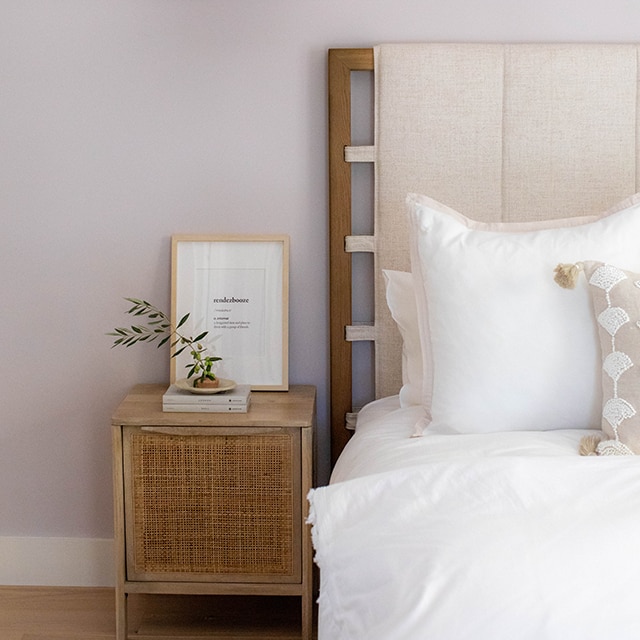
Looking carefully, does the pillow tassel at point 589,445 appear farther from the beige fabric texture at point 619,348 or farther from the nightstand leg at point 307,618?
the nightstand leg at point 307,618

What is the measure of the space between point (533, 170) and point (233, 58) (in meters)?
0.85

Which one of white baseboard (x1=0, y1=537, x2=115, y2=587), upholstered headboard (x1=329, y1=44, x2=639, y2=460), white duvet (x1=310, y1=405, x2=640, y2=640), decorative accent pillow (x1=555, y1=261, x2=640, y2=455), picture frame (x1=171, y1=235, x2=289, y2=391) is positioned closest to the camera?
white duvet (x1=310, y1=405, x2=640, y2=640)

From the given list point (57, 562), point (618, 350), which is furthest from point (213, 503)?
point (618, 350)

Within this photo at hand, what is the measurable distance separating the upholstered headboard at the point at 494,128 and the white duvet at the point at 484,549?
2.83 feet

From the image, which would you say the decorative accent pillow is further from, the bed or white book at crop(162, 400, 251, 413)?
white book at crop(162, 400, 251, 413)

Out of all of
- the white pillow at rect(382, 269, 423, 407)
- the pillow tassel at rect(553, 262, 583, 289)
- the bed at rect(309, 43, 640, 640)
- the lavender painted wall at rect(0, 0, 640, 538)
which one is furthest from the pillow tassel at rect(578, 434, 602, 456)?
the lavender painted wall at rect(0, 0, 640, 538)

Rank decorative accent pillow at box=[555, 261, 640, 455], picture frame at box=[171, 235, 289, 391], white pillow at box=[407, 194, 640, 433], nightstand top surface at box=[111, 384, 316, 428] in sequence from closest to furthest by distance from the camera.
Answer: decorative accent pillow at box=[555, 261, 640, 455] < white pillow at box=[407, 194, 640, 433] < nightstand top surface at box=[111, 384, 316, 428] < picture frame at box=[171, 235, 289, 391]

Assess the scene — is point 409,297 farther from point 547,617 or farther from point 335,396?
point 547,617

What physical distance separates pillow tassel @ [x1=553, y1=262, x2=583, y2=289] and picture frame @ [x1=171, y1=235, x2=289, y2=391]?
32.7 inches

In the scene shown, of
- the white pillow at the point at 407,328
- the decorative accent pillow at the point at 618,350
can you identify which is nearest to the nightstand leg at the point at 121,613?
the white pillow at the point at 407,328

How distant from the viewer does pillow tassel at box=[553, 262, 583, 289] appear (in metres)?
1.86

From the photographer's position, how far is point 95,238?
2500mm

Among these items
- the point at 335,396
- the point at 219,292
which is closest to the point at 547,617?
the point at 335,396

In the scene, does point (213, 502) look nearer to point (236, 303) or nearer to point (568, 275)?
point (236, 303)
